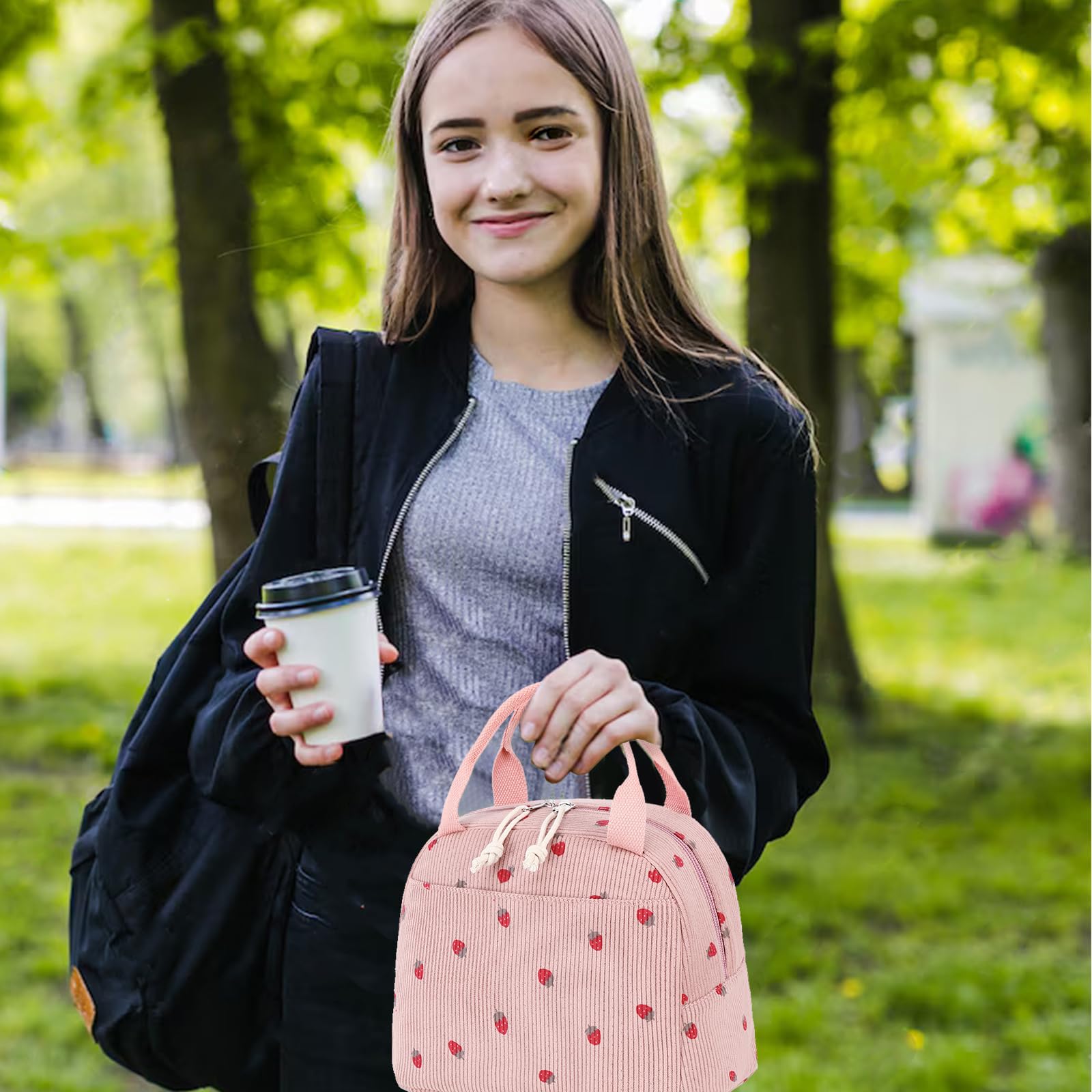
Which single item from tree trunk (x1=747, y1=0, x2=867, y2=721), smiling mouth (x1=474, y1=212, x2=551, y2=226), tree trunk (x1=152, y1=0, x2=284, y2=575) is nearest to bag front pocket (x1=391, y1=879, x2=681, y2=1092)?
smiling mouth (x1=474, y1=212, x2=551, y2=226)

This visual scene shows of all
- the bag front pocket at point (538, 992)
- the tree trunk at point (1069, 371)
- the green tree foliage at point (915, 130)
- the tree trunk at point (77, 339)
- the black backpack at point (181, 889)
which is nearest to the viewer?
the bag front pocket at point (538, 992)

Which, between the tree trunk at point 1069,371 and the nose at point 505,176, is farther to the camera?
the tree trunk at point 1069,371

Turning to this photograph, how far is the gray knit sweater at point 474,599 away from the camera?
1.75 metres

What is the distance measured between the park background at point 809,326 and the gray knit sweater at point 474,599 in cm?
76

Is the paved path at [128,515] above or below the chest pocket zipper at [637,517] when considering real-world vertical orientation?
below

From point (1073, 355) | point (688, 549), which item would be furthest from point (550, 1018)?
point (1073, 355)

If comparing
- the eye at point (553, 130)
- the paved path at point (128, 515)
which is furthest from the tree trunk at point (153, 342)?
the eye at point (553, 130)

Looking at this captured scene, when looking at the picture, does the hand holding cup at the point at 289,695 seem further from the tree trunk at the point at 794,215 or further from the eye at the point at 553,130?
the tree trunk at the point at 794,215

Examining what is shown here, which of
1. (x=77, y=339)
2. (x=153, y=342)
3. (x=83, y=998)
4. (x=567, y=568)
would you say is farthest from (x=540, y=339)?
(x=77, y=339)

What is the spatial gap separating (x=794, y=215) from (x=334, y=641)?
17.0ft

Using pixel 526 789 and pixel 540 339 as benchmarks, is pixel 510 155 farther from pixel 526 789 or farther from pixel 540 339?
pixel 526 789

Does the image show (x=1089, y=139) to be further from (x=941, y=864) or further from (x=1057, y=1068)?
(x=1057, y=1068)

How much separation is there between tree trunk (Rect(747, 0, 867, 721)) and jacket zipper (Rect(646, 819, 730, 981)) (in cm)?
405

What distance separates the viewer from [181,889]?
1.86 meters
